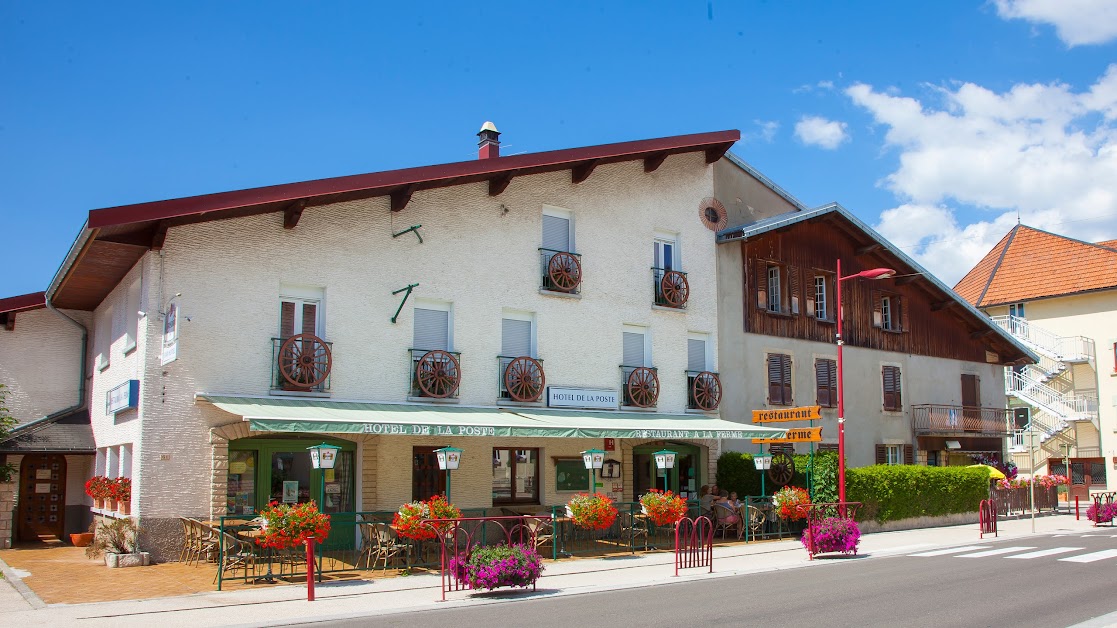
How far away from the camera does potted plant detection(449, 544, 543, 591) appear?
12.7 meters

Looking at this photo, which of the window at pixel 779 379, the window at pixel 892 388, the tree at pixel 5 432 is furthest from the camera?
the window at pixel 892 388

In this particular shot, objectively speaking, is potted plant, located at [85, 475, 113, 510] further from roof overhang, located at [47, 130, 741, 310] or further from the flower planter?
roof overhang, located at [47, 130, 741, 310]

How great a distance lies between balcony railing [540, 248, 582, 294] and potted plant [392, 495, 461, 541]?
7.34 m

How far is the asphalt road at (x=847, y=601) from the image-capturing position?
10398 mm

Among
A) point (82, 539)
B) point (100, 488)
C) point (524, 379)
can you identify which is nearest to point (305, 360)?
point (100, 488)

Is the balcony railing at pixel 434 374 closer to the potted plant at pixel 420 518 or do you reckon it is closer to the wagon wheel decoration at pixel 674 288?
the potted plant at pixel 420 518

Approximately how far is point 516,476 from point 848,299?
41.6 ft

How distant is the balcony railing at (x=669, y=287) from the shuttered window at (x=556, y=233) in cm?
251

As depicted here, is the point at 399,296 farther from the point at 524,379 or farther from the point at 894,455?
the point at 894,455

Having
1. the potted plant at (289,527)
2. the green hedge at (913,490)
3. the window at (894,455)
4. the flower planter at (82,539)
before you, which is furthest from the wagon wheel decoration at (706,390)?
the flower planter at (82,539)

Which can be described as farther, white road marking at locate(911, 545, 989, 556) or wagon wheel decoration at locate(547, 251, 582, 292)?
wagon wheel decoration at locate(547, 251, 582, 292)

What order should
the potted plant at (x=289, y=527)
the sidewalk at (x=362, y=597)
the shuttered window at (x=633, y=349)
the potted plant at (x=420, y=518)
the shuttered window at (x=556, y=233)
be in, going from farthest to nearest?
the shuttered window at (x=633, y=349) < the shuttered window at (x=556, y=233) < the potted plant at (x=420, y=518) < the potted plant at (x=289, y=527) < the sidewalk at (x=362, y=597)

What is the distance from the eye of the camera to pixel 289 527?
13484 millimetres

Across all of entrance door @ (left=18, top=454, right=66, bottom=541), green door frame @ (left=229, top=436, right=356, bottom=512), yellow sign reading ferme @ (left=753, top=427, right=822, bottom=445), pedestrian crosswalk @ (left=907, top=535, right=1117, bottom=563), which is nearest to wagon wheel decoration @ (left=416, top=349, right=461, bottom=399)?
green door frame @ (left=229, top=436, right=356, bottom=512)
